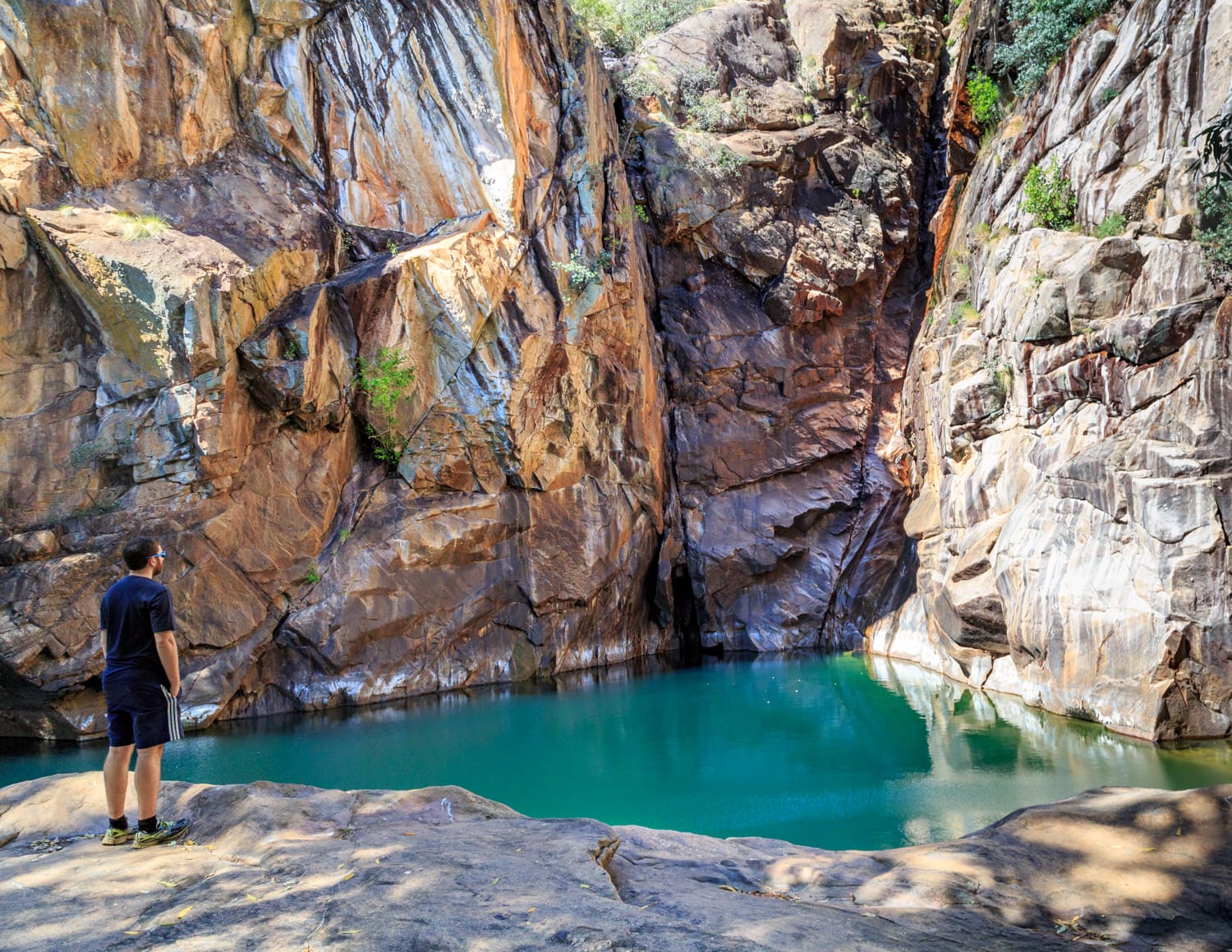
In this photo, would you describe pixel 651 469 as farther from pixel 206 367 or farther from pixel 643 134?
pixel 206 367

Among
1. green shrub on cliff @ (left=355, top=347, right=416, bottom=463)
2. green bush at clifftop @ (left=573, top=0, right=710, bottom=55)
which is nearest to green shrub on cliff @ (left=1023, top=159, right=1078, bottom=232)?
green shrub on cliff @ (left=355, top=347, right=416, bottom=463)

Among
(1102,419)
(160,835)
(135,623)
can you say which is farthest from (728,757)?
(135,623)

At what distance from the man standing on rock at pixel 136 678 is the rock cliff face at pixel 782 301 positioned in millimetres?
19648

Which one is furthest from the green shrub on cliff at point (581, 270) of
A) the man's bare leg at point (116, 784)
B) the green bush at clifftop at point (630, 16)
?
the man's bare leg at point (116, 784)

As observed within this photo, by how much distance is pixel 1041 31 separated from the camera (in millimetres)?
16797

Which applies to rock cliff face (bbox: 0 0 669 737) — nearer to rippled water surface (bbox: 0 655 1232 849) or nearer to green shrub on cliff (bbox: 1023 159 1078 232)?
rippled water surface (bbox: 0 655 1232 849)

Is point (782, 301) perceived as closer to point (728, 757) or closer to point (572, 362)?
point (572, 362)

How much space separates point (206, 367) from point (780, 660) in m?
14.9

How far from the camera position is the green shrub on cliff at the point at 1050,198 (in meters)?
15.0

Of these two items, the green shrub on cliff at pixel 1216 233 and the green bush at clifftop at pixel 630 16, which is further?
the green bush at clifftop at pixel 630 16

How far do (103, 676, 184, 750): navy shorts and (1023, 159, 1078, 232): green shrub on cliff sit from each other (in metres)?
A: 15.9

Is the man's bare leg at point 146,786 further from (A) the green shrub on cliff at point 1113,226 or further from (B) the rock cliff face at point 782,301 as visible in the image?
(B) the rock cliff face at point 782,301

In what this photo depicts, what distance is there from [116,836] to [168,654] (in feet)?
3.17

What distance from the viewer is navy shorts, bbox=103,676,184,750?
14.9 ft
